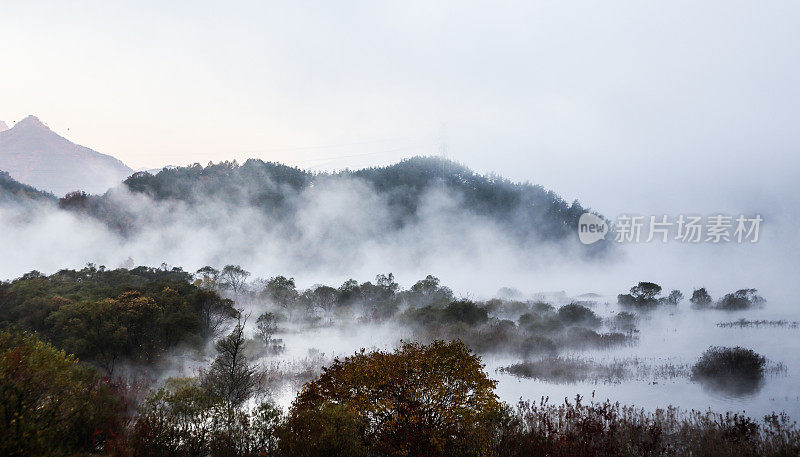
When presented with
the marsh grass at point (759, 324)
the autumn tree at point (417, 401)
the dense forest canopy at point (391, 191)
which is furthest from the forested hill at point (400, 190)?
the autumn tree at point (417, 401)

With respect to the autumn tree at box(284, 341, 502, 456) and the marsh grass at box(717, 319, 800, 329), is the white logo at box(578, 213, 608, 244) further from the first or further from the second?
the autumn tree at box(284, 341, 502, 456)

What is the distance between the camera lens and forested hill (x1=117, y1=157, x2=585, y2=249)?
138325mm

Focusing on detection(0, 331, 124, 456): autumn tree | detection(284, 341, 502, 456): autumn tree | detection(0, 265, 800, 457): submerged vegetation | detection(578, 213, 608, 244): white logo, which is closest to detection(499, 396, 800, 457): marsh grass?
detection(0, 265, 800, 457): submerged vegetation

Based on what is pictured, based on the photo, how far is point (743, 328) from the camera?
128 ft

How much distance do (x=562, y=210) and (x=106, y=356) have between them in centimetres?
16025

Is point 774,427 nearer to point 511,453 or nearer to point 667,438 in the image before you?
point 667,438

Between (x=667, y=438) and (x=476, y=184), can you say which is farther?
(x=476, y=184)

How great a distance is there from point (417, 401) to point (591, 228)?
164m

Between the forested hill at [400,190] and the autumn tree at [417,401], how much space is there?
13628 centimetres

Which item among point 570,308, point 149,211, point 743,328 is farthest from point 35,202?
point 743,328

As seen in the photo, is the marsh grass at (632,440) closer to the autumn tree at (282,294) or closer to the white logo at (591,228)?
the autumn tree at (282,294)

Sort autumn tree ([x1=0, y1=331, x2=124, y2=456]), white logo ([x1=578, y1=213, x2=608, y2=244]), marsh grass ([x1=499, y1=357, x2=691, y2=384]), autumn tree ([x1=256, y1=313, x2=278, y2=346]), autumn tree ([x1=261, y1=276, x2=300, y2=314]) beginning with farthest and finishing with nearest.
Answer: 1. white logo ([x1=578, y1=213, x2=608, y2=244])
2. autumn tree ([x1=261, y1=276, x2=300, y2=314])
3. autumn tree ([x1=256, y1=313, x2=278, y2=346])
4. marsh grass ([x1=499, y1=357, x2=691, y2=384])
5. autumn tree ([x1=0, y1=331, x2=124, y2=456])

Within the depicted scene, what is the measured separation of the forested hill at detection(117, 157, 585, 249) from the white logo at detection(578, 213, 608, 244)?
3.08 m

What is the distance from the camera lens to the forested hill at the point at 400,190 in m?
138
